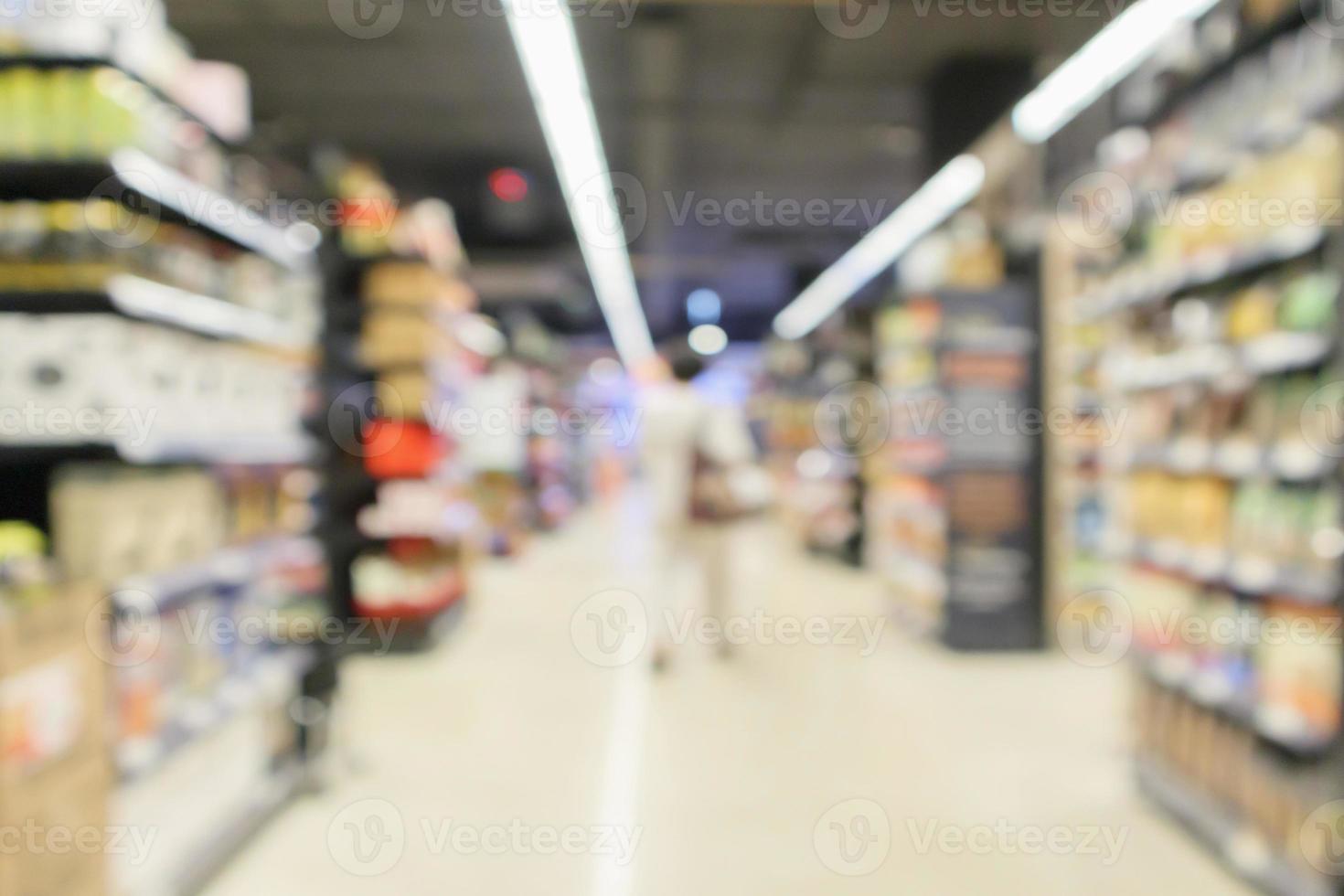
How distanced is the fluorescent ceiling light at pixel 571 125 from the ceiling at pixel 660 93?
42 cm

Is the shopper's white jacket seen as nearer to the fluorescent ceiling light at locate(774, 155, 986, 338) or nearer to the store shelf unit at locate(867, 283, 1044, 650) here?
the store shelf unit at locate(867, 283, 1044, 650)

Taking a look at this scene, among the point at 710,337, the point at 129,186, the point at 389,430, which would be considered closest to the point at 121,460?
the point at 129,186

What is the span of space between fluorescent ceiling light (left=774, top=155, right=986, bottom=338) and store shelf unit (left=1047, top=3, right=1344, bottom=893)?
2.94 meters

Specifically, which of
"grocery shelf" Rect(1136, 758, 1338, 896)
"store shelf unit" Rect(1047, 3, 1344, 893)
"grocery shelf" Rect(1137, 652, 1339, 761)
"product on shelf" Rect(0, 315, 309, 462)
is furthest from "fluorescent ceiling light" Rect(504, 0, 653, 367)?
"grocery shelf" Rect(1136, 758, 1338, 896)

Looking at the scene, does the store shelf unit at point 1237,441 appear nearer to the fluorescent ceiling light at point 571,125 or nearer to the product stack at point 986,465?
the product stack at point 986,465

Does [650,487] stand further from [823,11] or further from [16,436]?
[16,436]

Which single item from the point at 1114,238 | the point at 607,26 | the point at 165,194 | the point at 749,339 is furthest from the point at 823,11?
the point at 749,339

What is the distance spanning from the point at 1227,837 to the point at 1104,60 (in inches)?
140

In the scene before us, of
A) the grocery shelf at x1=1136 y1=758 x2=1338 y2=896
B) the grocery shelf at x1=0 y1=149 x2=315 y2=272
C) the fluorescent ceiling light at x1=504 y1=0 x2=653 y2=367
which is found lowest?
the grocery shelf at x1=1136 y1=758 x2=1338 y2=896

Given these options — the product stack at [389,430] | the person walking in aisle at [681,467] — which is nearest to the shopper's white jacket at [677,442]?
the person walking in aisle at [681,467]

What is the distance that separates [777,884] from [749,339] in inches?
903

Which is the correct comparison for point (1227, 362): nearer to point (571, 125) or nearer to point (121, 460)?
point (121, 460)

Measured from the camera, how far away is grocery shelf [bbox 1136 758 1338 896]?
256cm

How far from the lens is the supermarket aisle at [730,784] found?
112 inches
